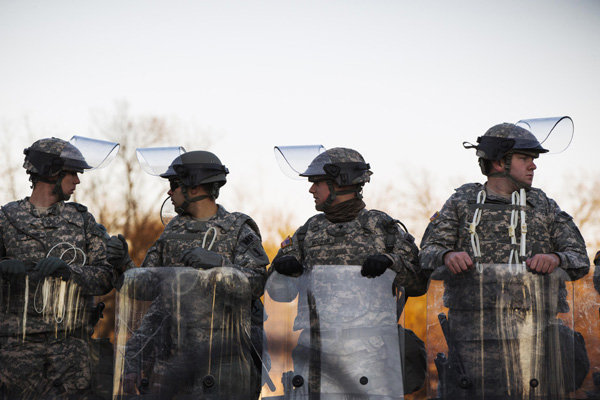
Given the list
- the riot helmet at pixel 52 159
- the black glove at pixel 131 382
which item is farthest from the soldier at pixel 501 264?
the riot helmet at pixel 52 159

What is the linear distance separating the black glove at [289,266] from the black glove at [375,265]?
0.45 metres

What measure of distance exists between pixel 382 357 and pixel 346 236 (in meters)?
1.02

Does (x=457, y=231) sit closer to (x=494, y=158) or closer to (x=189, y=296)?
(x=494, y=158)

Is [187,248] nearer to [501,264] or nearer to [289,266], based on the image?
[289,266]

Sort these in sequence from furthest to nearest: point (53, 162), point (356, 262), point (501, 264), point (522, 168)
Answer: point (53, 162)
point (356, 262)
point (522, 168)
point (501, 264)

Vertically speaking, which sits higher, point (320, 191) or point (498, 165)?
point (498, 165)

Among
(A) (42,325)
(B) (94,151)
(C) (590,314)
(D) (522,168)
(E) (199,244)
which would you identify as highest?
(B) (94,151)

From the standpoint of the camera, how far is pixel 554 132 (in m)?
5.96

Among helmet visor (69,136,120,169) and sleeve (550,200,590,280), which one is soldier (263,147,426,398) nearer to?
sleeve (550,200,590,280)

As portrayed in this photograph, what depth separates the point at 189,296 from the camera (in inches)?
229

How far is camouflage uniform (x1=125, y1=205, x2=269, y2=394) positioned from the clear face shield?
23cm

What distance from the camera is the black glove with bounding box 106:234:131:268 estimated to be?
20.9ft

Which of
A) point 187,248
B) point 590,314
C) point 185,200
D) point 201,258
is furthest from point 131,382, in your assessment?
point 590,314

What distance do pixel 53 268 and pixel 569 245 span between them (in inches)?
146
